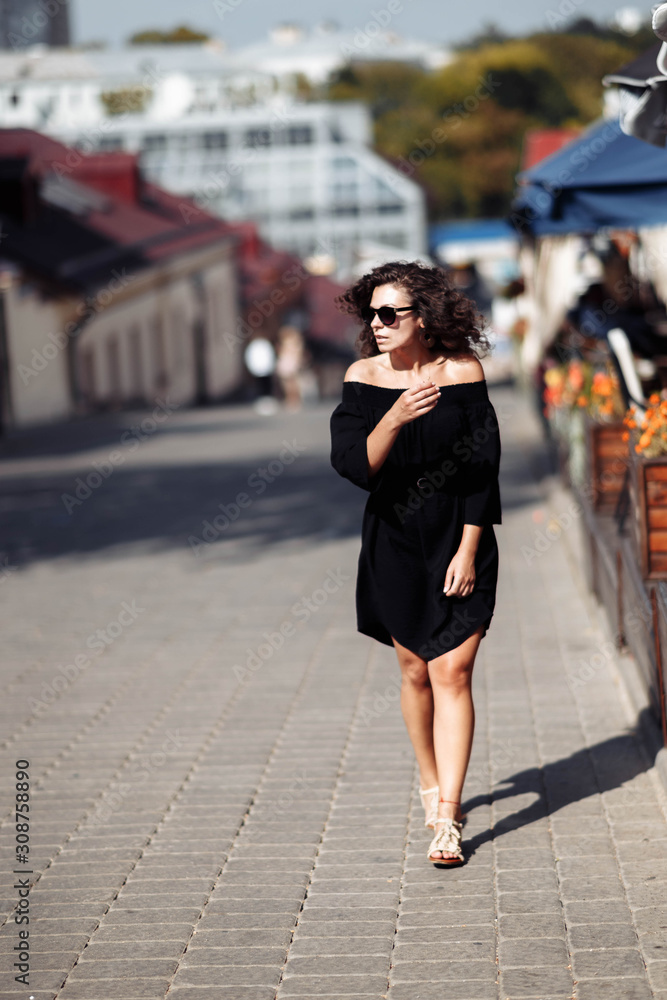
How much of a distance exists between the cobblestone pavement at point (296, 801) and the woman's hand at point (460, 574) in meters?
0.88

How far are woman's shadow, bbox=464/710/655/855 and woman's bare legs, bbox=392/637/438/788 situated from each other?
0.92ft

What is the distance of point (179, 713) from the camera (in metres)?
6.23

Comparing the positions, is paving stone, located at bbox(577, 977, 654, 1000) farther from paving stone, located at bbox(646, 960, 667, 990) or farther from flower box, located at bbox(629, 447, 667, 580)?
flower box, located at bbox(629, 447, 667, 580)

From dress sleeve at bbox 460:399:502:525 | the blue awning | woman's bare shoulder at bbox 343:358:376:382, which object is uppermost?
the blue awning

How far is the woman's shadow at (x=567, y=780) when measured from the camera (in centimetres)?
462

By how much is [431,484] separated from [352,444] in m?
0.28

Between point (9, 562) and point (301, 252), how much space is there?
6655 cm

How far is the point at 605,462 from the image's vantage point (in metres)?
7.68

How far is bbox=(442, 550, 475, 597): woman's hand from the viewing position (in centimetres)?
414

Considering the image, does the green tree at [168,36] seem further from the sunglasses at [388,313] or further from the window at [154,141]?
the sunglasses at [388,313]

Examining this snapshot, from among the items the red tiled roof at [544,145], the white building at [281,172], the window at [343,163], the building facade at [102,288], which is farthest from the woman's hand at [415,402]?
the window at [343,163]

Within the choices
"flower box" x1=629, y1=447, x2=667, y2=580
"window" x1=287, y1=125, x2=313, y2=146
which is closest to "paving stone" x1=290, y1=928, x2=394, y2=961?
"flower box" x1=629, y1=447, x2=667, y2=580

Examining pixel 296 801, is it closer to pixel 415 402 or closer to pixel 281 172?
pixel 415 402

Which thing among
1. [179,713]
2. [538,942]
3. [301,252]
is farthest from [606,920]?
[301,252]
